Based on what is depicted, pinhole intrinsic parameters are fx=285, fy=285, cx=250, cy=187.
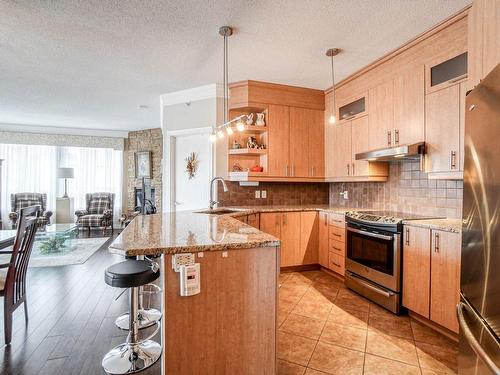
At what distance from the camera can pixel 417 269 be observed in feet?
8.20

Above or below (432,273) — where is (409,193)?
above

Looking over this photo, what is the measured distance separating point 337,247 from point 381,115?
1.69 meters

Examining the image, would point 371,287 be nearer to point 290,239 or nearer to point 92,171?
point 290,239

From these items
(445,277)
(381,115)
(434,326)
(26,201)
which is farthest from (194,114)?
(26,201)

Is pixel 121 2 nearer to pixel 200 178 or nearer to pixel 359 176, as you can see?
pixel 200 178

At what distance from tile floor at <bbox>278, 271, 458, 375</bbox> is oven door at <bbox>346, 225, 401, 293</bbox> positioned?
1.01 ft

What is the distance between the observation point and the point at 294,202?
15.3 ft

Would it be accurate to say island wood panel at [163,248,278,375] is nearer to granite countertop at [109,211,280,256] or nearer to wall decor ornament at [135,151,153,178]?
granite countertop at [109,211,280,256]

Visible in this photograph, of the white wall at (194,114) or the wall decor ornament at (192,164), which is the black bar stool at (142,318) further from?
the wall decor ornament at (192,164)

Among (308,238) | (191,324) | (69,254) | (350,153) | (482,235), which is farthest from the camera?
(69,254)

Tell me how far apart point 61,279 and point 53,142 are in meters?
5.09

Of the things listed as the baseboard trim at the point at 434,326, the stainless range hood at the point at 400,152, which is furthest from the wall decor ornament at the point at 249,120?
the baseboard trim at the point at 434,326

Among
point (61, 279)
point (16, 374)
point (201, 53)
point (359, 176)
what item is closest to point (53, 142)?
point (61, 279)

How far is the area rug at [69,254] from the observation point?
14.3 feet
